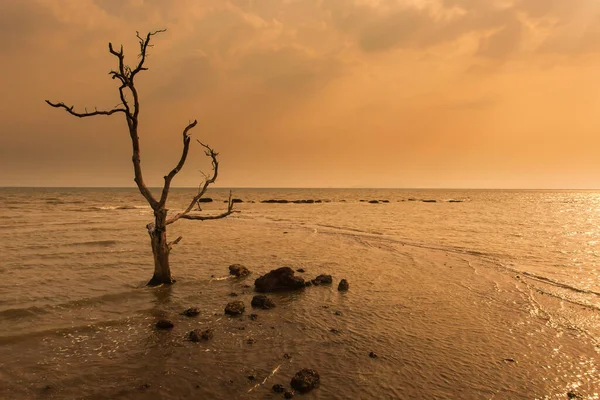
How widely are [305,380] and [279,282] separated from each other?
6.27 meters

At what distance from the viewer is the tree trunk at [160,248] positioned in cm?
1227

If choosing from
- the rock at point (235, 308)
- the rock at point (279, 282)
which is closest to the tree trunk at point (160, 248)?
the rock at point (279, 282)

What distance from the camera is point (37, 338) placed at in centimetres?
809

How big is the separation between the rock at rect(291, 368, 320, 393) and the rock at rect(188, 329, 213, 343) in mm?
2756

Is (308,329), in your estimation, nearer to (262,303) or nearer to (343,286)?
(262,303)

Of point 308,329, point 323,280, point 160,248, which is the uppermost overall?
point 160,248

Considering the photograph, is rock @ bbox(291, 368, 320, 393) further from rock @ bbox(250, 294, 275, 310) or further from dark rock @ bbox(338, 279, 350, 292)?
dark rock @ bbox(338, 279, 350, 292)

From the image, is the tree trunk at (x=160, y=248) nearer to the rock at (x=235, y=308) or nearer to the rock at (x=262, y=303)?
the rock at (x=235, y=308)

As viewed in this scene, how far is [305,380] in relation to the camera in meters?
6.14

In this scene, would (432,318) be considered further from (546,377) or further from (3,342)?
(3,342)

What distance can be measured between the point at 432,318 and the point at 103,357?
8336mm

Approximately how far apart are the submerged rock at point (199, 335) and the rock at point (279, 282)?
4.04 m

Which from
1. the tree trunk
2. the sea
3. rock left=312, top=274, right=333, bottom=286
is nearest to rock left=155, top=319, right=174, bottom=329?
the sea

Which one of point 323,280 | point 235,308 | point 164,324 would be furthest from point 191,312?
point 323,280
